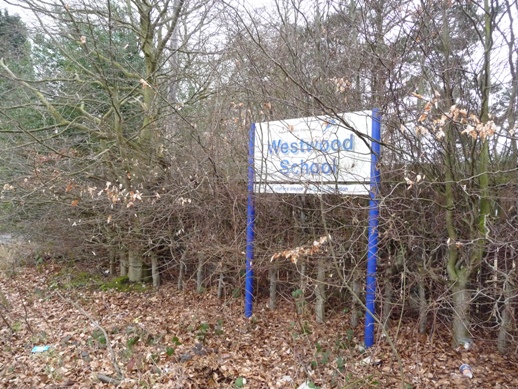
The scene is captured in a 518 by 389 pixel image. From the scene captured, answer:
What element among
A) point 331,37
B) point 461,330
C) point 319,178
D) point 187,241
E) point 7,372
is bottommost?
point 7,372

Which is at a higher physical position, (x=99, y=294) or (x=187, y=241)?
(x=187, y=241)

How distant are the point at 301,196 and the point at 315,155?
780 millimetres

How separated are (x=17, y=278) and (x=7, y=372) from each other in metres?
5.19

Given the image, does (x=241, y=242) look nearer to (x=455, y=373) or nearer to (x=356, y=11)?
(x=455, y=373)

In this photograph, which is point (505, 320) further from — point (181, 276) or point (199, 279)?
point (181, 276)

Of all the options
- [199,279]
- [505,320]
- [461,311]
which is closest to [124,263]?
[199,279]

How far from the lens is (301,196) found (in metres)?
5.16

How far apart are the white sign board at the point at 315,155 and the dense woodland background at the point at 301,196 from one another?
25cm

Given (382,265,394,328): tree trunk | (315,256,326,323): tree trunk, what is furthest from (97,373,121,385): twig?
(382,265,394,328): tree trunk

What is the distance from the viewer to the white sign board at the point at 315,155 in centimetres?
419

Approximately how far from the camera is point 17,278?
29.0 ft

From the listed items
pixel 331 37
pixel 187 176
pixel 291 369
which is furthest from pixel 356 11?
pixel 291 369

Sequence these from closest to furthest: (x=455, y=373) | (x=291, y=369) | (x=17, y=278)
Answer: (x=455, y=373), (x=291, y=369), (x=17, y=278)

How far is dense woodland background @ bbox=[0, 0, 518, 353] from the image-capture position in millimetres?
3980
